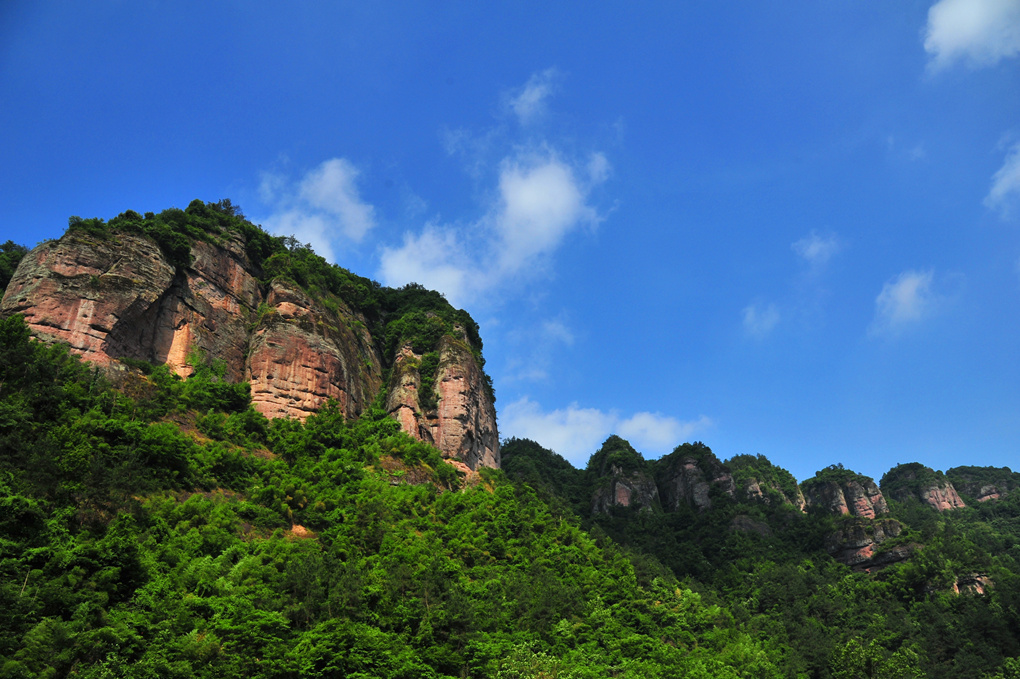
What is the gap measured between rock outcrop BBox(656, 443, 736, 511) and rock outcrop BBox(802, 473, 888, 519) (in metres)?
14.5

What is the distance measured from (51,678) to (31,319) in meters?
24.8

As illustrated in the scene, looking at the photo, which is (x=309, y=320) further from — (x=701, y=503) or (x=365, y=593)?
(x=701, y=503)

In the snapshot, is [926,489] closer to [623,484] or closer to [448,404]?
[623,484]

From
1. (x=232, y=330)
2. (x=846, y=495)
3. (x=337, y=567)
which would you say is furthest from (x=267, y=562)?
(x=846, y=495)

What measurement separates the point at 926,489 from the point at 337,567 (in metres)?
114

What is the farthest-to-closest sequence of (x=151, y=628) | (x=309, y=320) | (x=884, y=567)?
(x=884, y=567) → (x=309, y=320) → (x=151, y=628)

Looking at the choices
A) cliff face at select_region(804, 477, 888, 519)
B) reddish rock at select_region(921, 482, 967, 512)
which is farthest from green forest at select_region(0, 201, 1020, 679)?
reddish rock at select_region(921, 482, 967, 512)

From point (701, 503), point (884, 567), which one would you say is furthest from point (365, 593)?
point (701, 503)

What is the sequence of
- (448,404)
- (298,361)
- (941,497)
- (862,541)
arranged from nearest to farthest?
(298,361), (448,404), (862,541), (941,497)

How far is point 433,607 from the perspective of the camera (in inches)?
1061

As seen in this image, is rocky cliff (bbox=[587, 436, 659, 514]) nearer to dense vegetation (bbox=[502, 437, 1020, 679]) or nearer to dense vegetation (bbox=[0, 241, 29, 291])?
dense vegetation (bbox=[502, 437, 1020, 679])

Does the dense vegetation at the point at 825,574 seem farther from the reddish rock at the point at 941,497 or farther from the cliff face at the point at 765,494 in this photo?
the reddish rock at the point at 941,497

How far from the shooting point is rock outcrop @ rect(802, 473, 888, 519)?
298ft

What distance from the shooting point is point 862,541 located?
2758 inches
